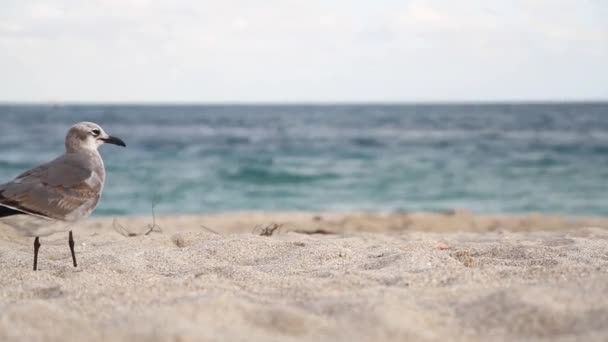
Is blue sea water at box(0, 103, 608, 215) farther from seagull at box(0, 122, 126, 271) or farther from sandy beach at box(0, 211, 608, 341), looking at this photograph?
seagull at box(0, 122, 126, 271)

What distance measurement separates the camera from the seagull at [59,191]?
3457 millimetres

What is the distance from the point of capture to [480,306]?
2.47 meters

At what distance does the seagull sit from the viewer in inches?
136

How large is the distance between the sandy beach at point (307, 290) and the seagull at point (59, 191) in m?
0.26

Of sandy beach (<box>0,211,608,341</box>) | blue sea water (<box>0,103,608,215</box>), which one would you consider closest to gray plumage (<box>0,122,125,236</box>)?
sandy beach (<box>0,211,608,341</box>)

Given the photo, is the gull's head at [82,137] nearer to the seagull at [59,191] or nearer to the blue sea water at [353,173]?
the seagull at [59,191]

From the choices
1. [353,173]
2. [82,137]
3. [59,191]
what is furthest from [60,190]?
[353,173]

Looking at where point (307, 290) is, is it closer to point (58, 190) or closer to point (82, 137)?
point (58, 190)

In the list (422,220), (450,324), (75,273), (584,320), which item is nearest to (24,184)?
(75,273)

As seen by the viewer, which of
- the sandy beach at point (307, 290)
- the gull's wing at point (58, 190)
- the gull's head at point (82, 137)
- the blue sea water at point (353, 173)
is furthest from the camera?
the blue sea water at point (353, 173)

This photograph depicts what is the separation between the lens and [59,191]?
362 cm

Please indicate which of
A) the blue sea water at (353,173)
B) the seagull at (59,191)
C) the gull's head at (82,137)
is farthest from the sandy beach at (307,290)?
the blue sea water at (353,173)

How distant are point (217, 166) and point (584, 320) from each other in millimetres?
16490

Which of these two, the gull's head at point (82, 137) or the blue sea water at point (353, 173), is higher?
the gull's head at point (82, 137)
